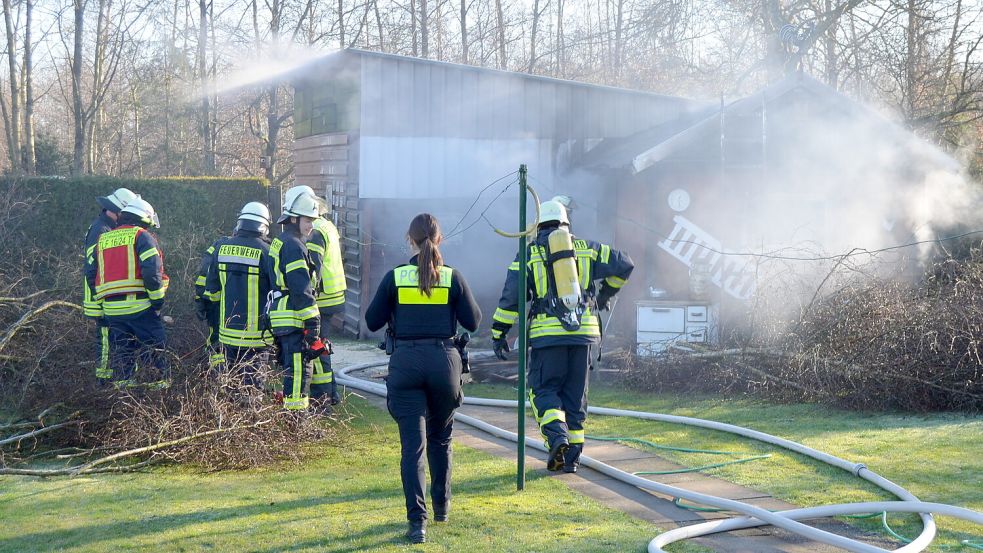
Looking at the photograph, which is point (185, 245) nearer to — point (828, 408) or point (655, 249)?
point (655, 249)

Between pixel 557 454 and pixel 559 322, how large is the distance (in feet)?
3.03

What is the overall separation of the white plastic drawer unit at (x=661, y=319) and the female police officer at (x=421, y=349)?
6423 millimetres

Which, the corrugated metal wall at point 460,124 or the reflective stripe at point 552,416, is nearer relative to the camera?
the reflective stripe at point 552,416

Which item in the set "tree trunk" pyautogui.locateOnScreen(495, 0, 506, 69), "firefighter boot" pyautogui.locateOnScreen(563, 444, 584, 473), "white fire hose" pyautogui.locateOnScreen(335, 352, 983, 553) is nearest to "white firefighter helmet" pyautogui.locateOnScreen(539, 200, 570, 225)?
"firefighter boot" pyautogui.locateOnScreen(563, 444, 584, 473)

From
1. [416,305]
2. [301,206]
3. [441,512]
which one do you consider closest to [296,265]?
[301,206]

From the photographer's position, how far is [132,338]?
8.50m

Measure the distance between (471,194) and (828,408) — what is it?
7.42 metres

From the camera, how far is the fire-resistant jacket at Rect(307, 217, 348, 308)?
8.31 meters

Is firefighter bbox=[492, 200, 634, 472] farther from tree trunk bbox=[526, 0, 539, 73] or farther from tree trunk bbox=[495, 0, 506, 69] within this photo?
tree trunk bbox=[495, 0, 506, 69]

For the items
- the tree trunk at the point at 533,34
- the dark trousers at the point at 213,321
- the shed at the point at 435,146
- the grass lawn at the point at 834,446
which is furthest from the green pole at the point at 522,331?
the tree trunk at the point at 533,34

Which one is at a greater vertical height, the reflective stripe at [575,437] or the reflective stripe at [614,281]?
the reflective stripe at [614,281]

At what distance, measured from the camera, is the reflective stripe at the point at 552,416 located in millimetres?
6875

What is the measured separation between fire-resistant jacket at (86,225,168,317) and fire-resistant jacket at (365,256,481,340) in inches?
155

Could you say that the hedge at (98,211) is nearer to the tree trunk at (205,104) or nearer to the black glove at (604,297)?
the black glove at (604,297)
